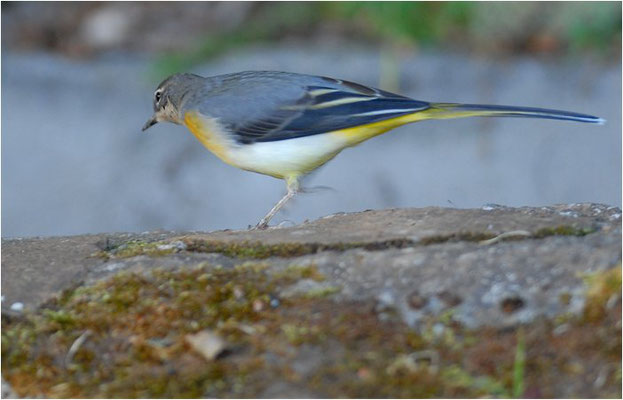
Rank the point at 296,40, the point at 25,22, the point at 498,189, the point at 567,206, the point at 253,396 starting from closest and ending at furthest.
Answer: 1. the point at 253,396
2. the point at 567,206
3. the point at 498,189
4. the point at 296,40
5. the point at 25,22

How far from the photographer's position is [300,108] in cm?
507

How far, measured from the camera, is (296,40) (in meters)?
9.83

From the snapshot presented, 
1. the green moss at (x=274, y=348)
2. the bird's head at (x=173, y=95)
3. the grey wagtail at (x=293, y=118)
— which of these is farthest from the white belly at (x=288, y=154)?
the green moss at (x=274, y=348)

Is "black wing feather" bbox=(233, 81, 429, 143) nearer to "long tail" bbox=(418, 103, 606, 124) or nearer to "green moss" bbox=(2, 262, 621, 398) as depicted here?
"long tail" bbox=(418, 103, 606, 124)

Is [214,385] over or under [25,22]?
under

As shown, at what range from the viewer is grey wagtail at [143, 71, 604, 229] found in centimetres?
491

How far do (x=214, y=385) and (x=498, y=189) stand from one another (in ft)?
20.0

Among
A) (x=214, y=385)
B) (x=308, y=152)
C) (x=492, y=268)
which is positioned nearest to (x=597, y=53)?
(x=308, y=152)

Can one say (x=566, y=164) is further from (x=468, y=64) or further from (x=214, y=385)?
(x=214, y=385)

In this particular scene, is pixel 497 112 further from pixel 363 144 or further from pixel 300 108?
pixel 363 144

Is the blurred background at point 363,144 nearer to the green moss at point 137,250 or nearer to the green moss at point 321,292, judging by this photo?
the green moss at point 137,250

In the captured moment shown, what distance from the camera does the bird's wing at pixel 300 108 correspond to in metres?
4.93

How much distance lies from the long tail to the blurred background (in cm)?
387

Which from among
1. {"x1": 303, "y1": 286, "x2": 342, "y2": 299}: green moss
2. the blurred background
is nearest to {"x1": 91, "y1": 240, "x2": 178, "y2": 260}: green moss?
{"x1": 303, "y1": 286, "x2": 342, "y2": 299}: green moss
